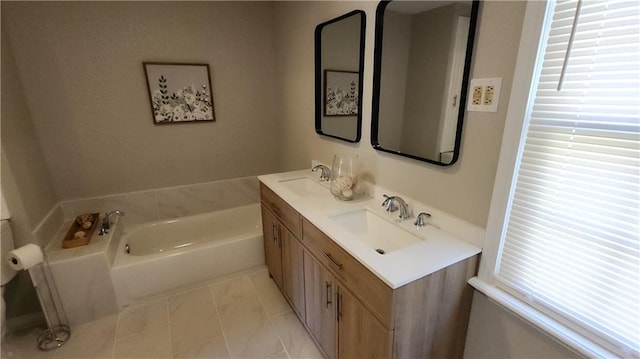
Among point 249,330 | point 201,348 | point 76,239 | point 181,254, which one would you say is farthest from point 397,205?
point 76,239

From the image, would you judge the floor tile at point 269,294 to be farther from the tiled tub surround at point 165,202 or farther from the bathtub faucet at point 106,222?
the bathtub faucet at point 106,222

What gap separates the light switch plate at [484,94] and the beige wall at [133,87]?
2182 mm

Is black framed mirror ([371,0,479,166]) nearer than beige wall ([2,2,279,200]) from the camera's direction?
Yes

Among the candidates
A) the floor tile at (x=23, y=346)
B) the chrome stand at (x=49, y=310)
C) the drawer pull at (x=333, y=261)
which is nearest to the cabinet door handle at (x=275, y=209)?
the drawer pull at (x=333, y=261)

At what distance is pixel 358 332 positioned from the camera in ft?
4.02

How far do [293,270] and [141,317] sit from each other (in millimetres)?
1171

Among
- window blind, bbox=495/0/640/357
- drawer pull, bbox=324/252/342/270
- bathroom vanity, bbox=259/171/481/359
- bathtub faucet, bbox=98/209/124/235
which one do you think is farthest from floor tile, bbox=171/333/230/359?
window blind, bbox=495/0/640/357

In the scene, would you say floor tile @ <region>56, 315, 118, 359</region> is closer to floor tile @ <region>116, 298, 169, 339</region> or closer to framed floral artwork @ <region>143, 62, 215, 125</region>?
floor tile @ <region>116, 298, 169, 339</region>

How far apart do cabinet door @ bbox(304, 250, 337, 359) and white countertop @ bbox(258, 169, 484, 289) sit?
23cm

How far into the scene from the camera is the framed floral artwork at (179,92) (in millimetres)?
2441

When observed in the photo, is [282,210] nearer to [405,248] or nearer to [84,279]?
[405,248]

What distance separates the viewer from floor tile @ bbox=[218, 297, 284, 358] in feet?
5.65

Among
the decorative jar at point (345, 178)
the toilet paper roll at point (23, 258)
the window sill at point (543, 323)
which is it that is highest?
the decorative jar at point (345, 178)

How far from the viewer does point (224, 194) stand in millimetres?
3016
